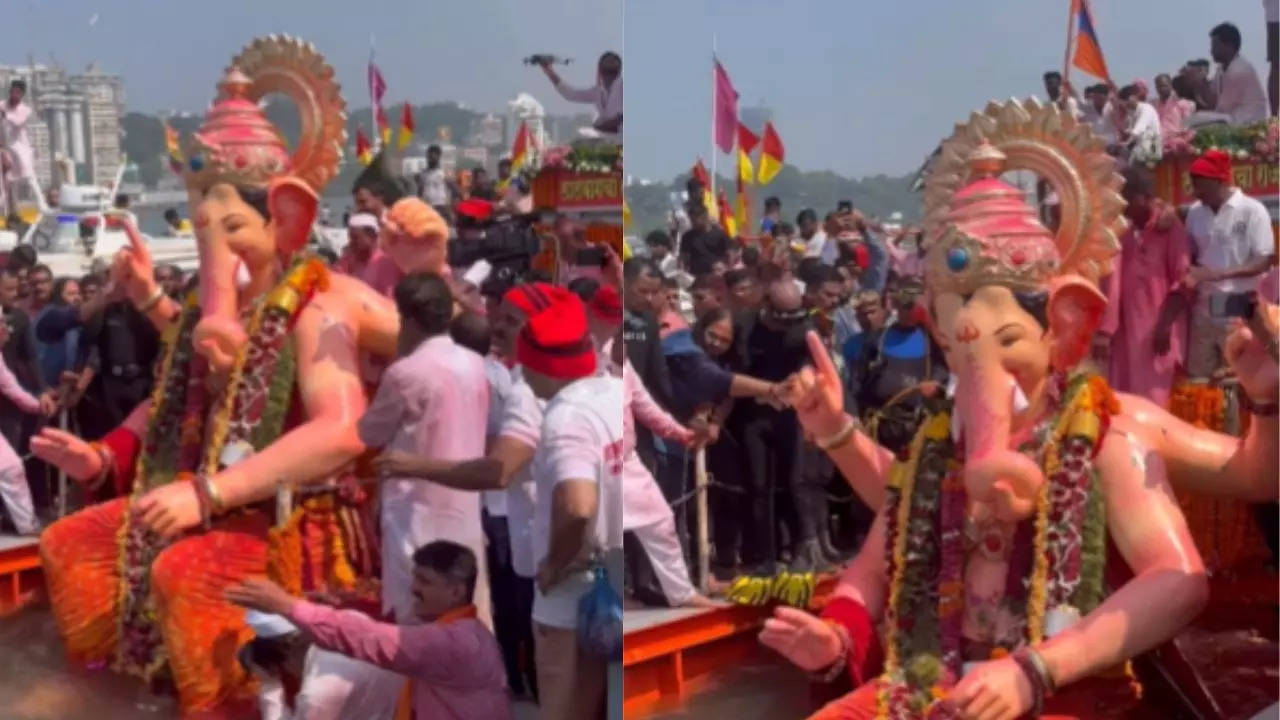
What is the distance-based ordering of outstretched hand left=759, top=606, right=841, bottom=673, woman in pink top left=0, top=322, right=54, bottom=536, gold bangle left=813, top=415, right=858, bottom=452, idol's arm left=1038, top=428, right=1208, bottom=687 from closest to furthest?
idol's arm left=1038, top=428, right=1208, bottom=687, outstretched hand left=759, top=606, right=841, bottom=673, gold bangle left=813, top=415, right=858, bottom=452, woman in pink top left=0, top=322, right=54, bottom=536

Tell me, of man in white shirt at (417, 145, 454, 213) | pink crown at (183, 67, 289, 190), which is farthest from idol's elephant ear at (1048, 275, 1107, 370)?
pink crown at (183, 67, 289, 190)

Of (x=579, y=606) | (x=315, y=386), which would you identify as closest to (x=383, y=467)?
(x=315, y=386)

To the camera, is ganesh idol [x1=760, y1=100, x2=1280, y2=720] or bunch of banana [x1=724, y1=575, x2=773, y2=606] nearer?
ganesh idol [x1=760, y1=100, x2=1280, y2=720]

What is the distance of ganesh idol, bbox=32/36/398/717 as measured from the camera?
10.8 feet

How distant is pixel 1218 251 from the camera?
112 inches

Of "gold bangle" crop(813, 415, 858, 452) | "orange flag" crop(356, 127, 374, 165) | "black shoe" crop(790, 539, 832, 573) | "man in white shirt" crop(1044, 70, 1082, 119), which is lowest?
"black shoe" crop(790, 539, 832, 573)

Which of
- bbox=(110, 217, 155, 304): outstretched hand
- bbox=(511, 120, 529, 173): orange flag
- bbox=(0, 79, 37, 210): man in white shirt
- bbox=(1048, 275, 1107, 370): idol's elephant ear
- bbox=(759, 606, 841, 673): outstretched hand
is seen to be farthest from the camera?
bbox=(0, 79, 37, 210): man in white shirt

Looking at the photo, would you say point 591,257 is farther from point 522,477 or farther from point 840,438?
point 840,438

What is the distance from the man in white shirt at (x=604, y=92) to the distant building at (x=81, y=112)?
3.17 ft

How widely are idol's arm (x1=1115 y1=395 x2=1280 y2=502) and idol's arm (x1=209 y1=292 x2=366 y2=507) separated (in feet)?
4.58

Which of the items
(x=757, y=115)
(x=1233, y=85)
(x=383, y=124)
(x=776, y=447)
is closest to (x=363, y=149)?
(x=383, y=124)

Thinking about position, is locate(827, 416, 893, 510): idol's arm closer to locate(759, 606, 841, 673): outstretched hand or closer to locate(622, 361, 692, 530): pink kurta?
locate(759, 606, 841, 673): outstretched hand

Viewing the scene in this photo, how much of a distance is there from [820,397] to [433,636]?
81 centimetres

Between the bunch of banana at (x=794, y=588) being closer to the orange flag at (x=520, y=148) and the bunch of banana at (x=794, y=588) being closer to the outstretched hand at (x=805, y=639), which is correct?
the outstretched hand at (x=805, y=639)
